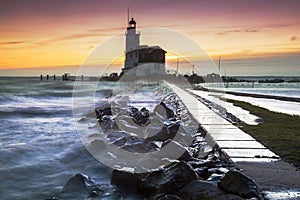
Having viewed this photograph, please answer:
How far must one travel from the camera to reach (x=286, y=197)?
3951 millimetres

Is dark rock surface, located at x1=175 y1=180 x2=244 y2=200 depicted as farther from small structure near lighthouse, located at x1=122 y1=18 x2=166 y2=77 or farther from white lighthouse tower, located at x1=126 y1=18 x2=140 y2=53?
white lighthouse tower, located at x1=126 y1=18 x2=140 y2=53

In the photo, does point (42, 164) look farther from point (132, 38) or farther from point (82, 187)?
point (132, 38)

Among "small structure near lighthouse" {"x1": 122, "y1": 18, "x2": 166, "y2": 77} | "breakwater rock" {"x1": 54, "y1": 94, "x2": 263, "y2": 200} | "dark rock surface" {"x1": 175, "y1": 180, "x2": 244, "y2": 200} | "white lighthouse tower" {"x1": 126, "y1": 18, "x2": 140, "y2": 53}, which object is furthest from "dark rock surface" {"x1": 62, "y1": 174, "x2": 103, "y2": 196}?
"white lighthouse tower" {"x1": 126, "y1": 18, "x2": 140, "y2": 53}

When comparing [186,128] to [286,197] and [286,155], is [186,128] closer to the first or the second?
[286,155]

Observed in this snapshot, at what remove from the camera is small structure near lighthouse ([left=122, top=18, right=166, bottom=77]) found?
56.2 metres

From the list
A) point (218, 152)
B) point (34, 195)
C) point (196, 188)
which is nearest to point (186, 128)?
point (218, 152)

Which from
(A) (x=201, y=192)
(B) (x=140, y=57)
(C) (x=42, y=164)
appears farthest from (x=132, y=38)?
(A) (x=201, y=192)

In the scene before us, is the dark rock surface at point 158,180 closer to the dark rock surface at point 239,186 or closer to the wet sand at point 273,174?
the dark rock surface at point 239,186

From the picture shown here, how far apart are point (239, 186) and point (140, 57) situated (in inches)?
2097

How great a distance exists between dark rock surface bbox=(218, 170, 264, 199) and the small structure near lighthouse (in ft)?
170

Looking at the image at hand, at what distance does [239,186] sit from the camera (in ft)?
13.4

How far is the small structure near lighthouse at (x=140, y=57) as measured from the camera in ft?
184

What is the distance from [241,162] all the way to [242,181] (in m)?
1.38

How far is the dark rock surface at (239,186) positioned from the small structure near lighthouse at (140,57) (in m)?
51.9
